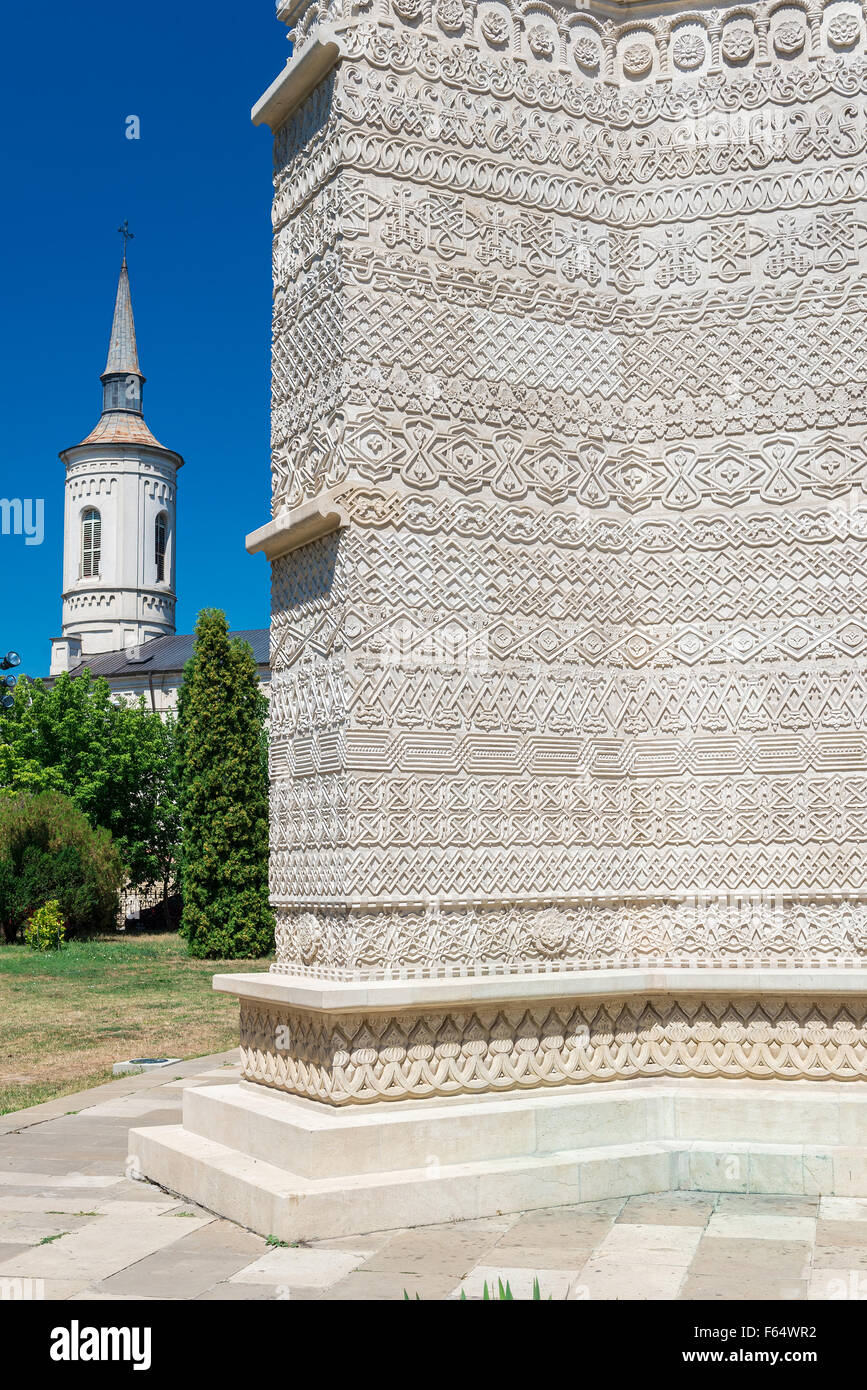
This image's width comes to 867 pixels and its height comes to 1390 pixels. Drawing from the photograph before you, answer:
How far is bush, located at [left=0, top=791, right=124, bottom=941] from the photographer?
24.0 meters

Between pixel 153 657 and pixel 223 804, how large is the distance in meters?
24.9

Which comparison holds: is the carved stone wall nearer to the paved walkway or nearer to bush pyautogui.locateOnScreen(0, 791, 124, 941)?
the paved walkway

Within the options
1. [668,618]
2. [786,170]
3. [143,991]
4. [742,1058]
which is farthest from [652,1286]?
[143,991]

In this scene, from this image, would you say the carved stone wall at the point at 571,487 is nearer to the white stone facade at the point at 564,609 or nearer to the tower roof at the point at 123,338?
the white stone facade at the point at 564,609

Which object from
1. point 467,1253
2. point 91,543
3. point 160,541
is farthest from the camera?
point 160,541

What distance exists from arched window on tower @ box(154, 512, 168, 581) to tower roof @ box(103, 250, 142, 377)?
6.18 m

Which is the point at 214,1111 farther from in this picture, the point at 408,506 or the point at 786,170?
the point at 786,170

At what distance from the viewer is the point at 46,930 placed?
2264 centimetres

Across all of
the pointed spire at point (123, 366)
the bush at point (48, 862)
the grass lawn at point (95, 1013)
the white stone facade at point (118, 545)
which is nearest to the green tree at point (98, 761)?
the bush at point (48, 862)

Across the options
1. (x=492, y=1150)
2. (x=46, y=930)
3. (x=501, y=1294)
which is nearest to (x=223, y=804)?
(x=46, y=930)

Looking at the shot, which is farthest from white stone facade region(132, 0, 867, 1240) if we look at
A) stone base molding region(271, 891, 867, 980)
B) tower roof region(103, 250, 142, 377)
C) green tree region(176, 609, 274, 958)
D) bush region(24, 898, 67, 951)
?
tower roof region(103, 250, 142, 377)

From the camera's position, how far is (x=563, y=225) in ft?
18.9

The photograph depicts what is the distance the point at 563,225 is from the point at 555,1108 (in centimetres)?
372

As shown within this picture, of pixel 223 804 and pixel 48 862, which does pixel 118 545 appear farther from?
pixel 223 804
